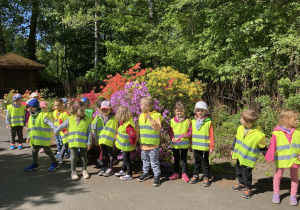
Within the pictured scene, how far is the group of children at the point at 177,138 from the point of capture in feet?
11.9

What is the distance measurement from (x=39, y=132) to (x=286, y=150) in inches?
175

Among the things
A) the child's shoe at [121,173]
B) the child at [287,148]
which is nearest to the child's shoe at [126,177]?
the child's shoe at [121,173]

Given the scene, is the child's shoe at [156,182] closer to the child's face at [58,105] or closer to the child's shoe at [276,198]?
the child's shoe at [276,198]

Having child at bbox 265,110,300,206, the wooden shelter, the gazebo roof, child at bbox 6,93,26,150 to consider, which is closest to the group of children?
child at bbox 265,110,300,206

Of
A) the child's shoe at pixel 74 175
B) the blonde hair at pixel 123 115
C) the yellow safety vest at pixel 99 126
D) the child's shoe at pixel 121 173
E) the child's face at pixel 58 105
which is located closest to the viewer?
the blonde hair at pixel 123 115

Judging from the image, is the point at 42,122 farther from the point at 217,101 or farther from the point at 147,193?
the point at 217,101

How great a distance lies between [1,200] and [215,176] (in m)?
3.64

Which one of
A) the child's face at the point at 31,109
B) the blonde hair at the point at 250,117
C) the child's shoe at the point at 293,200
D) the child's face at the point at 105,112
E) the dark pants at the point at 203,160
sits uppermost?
the child's face at the point at 31,109

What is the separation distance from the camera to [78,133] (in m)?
4.62

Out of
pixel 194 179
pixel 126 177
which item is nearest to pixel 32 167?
pixel 126 177

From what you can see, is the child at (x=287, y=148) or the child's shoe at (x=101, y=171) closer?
the child at (x=287, y=148)

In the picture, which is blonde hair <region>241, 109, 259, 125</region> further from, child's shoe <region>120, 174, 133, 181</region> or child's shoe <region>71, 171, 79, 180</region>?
child's shoe <region>71, 171, 79, 180</region>

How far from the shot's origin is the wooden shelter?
1758 centimetres

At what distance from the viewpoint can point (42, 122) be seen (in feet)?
16.4
